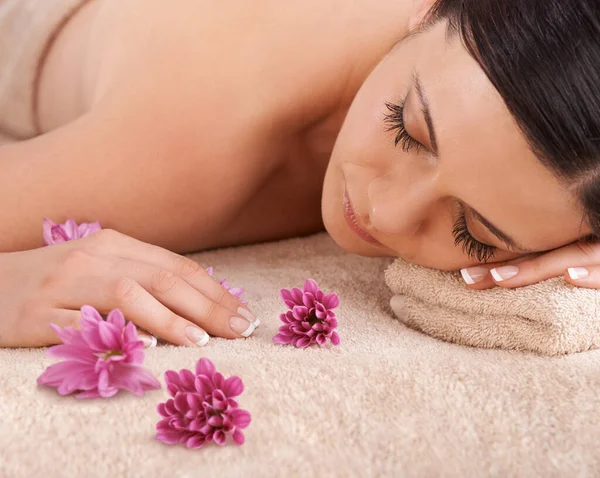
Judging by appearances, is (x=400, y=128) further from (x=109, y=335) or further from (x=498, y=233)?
(x=109, y=335)

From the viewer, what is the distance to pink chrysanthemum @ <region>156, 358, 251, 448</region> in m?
0.71

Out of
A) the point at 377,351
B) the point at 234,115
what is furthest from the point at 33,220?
the point at 377,351

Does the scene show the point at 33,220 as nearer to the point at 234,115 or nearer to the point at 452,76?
the point at 234,115

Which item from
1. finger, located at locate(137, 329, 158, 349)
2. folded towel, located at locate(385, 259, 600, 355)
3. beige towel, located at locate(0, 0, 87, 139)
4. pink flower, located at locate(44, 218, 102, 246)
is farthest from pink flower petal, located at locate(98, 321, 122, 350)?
beige towel, located at locate(0, 0, 87, 139)

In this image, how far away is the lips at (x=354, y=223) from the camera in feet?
3.83

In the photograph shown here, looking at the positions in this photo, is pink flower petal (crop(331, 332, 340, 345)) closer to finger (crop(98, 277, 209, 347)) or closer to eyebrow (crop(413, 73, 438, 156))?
finger (crop(98, 277, 209, 347))

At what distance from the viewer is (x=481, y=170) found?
2.98 feet

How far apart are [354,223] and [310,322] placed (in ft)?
0.85

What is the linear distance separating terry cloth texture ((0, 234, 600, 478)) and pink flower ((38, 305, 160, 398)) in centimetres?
1

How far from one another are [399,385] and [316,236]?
83 cm

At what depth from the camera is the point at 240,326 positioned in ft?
3.18

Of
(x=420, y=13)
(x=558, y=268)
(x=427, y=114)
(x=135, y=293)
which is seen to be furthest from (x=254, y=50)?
(x=558, y=268)

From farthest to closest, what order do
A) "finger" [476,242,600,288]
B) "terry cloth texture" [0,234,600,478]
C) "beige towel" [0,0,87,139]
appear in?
"beige towel" [0,0,87,139] → "finger" [476,242,600,288] → "terry cloth texture" [0,234,600,478]

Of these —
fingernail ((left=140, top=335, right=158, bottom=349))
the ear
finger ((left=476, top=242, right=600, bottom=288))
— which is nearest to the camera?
fingernail ((left=140, top=335, right=158, bottom=349))
